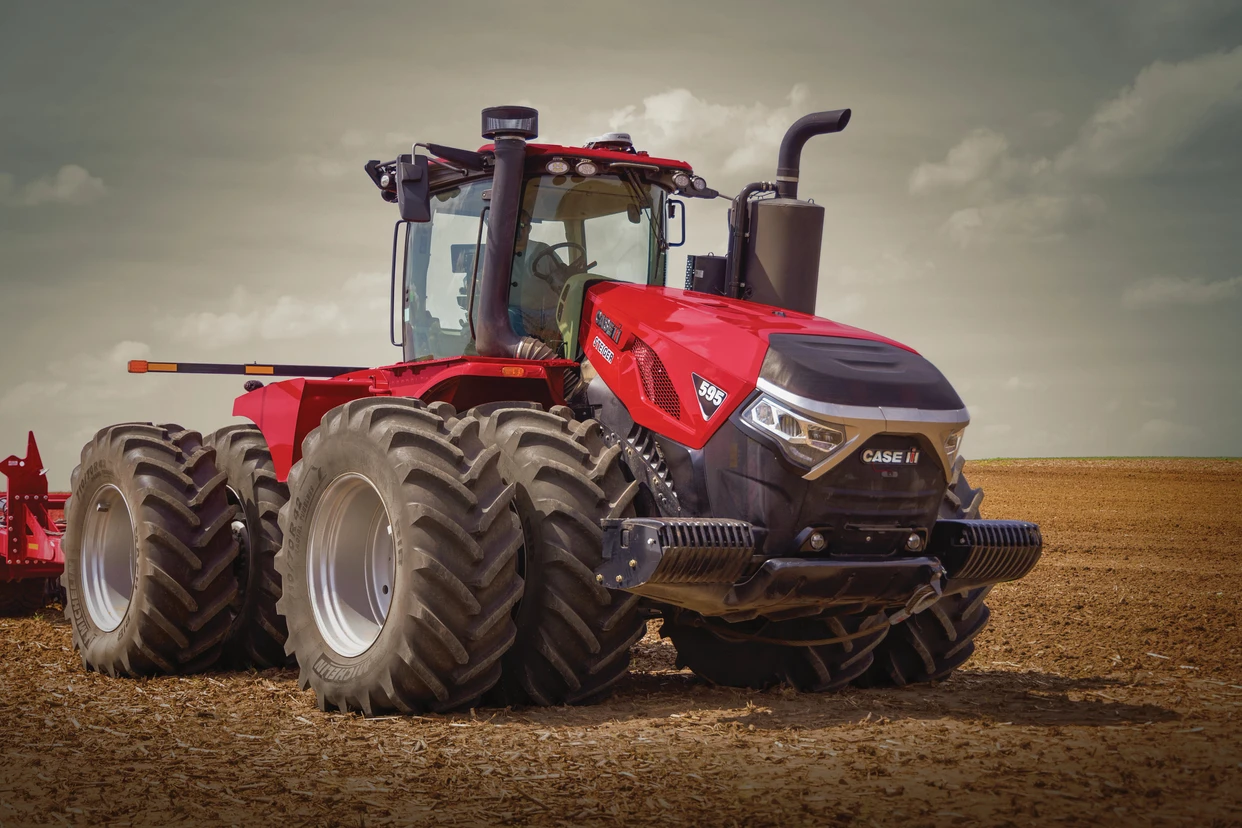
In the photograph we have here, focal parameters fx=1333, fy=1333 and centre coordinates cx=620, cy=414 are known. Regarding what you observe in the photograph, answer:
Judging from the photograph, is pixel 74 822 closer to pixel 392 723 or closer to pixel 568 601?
pixel 392 723

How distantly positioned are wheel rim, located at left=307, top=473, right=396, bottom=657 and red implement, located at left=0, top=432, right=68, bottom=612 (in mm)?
4509

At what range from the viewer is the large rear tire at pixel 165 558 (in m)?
9.23

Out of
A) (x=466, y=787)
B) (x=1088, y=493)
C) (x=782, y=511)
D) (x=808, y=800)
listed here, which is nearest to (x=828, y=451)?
(x=782, y=511)

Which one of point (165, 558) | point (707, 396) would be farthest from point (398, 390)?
point (707, 396)

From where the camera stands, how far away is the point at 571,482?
281 inches

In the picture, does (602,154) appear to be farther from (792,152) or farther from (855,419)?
(855,419)

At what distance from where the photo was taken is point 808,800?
5.47m

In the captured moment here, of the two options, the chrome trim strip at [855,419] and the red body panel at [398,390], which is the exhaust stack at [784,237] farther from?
the chrome trim strip at [855,419]

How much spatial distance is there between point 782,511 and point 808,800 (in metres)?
1.86

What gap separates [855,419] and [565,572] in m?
1.73

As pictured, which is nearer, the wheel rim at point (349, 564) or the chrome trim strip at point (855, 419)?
the chrome trim strip at point (855, 419)

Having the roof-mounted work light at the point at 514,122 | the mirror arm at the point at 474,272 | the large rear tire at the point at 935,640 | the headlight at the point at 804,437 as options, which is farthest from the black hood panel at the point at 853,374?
the mirror arm at the point at 474,272

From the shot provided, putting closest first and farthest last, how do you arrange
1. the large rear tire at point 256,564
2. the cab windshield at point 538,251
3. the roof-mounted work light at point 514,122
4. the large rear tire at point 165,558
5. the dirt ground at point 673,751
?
the dirt ground at point 673,751 < the roof-mounted work light at point 514,122 < the cab windshield at point 538,251 < the large rear tire at point 165,558 < the large rear tire at point 256,564

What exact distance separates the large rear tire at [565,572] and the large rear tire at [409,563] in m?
0.18
